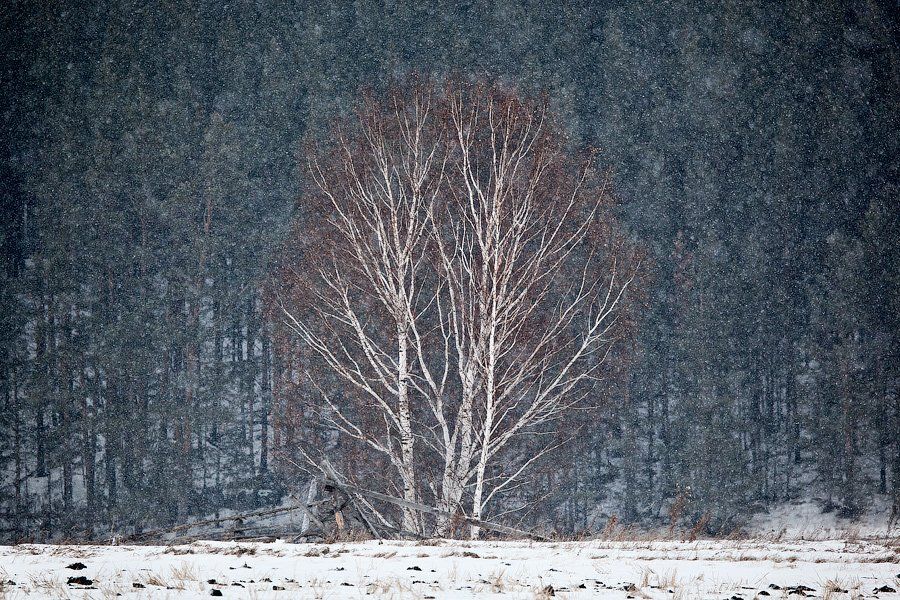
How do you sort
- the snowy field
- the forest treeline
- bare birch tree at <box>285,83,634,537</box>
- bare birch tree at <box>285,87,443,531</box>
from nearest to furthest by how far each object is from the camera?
the snowy field
bare birch tree at <box>285,83,634,537</box>
bare birch tree at <box>285,87,443,531</box>
the forest treeline

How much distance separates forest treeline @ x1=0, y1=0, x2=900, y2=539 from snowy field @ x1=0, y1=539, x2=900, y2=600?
56.4ft

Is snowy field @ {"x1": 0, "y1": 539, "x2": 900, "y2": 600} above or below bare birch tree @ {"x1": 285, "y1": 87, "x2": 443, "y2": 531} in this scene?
below

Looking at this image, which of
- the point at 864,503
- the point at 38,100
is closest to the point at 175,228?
the point at 38,100

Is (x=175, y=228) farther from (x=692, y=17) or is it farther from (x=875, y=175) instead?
(x=875, y=175)

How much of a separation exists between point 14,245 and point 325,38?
1654 cm

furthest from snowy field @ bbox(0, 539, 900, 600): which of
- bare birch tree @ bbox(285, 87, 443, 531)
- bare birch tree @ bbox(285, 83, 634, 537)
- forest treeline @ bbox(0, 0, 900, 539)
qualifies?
forest treeline @ bbox(0, 0, 900, 539)

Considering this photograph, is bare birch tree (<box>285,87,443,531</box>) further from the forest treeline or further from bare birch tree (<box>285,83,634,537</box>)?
the forest treeline

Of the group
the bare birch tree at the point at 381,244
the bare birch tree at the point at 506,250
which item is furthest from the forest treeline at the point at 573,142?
the bare birch tree at the point at 381,244

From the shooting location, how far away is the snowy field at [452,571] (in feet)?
16.7

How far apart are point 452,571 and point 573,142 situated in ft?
70.9

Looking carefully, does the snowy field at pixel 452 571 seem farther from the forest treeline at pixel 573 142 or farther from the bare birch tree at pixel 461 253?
the forest treeline at pixel 573 142

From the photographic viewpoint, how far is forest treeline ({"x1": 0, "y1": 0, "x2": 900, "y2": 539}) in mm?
30031

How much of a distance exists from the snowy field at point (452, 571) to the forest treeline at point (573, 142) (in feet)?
→ 56.4

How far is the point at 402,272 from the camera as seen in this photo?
13930 mm
